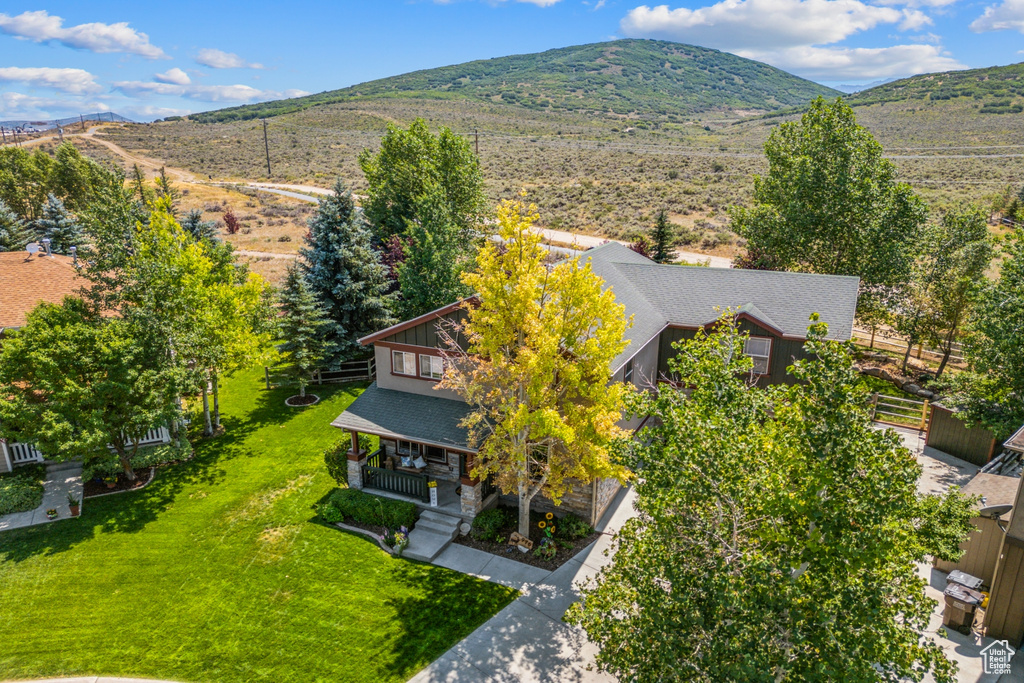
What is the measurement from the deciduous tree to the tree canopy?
84.4 ft

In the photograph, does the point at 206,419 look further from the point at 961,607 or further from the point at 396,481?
the point at 961,607

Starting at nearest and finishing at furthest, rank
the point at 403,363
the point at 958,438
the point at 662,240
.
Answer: the point at 403,363
the point at 958,438
the point at 662,240

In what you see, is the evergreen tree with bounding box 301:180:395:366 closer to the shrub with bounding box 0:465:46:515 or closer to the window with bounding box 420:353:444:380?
the window with bounding box 420:353:444:380

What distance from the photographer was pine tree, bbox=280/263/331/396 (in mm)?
25625

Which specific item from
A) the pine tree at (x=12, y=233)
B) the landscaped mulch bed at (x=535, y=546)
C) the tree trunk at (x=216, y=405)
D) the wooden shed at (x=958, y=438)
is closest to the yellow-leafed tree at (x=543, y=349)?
the landscaped mulch bed at (x=535, y=546)

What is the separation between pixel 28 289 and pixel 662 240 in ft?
106

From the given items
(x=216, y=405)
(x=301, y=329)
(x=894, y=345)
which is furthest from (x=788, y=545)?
(x=894, y=345)

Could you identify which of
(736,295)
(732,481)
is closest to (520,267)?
(732,481)

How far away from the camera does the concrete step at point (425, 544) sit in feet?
53.2

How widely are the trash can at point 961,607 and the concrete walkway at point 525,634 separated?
776cm

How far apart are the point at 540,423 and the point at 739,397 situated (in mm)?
5876

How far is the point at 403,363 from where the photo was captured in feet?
63.9

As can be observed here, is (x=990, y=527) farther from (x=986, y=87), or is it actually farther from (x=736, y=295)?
(x=986, y=87)

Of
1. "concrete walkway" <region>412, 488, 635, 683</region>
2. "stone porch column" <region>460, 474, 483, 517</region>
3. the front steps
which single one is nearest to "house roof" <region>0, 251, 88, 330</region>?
the front steps
